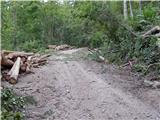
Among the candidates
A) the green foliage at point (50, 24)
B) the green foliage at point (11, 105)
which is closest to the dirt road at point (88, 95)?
the green foliage at point (11, 105)

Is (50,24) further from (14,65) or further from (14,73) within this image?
(14,73)

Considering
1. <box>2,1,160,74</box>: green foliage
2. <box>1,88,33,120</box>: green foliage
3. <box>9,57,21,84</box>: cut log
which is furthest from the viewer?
<box>2,1,160,74</box>: green foliage

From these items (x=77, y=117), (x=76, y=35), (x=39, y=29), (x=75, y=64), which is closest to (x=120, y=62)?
(x=75, y=64)

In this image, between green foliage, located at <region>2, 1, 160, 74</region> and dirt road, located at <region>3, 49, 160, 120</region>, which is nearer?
dirt road, located at <region>3, 49, 160, 120</region>

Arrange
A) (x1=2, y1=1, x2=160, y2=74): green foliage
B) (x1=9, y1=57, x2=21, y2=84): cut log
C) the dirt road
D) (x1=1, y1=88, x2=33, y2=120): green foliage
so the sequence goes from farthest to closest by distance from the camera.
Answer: (x1=2, y1=1, x2=160, y2=74): green foliage
(x1=9, y1=57, x2=21, y2=84): cut log
the dirt road
(x1=1, y1=88, x2=33, y2=120): green foliage

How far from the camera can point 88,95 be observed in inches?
309

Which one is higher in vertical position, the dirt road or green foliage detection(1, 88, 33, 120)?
green foliage detection(1, 88, 33, 120)

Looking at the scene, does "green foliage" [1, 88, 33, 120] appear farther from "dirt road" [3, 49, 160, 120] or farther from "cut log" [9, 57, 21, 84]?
"cut log" [9, 57, 21, 84]

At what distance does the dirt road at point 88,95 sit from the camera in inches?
256

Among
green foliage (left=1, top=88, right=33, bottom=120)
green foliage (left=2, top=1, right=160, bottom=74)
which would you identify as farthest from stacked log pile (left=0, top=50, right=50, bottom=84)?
green foliage (left=2, top=1, right=160, bottom=74)

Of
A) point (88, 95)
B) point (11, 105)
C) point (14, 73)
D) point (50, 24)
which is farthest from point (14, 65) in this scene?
point (50, 24)

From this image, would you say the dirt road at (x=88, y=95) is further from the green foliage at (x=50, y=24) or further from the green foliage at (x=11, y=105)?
the green foliage at (x=50, y=24)

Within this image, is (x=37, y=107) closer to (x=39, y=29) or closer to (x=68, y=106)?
(x=68, y=106)

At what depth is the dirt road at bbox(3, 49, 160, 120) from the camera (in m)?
6.50
